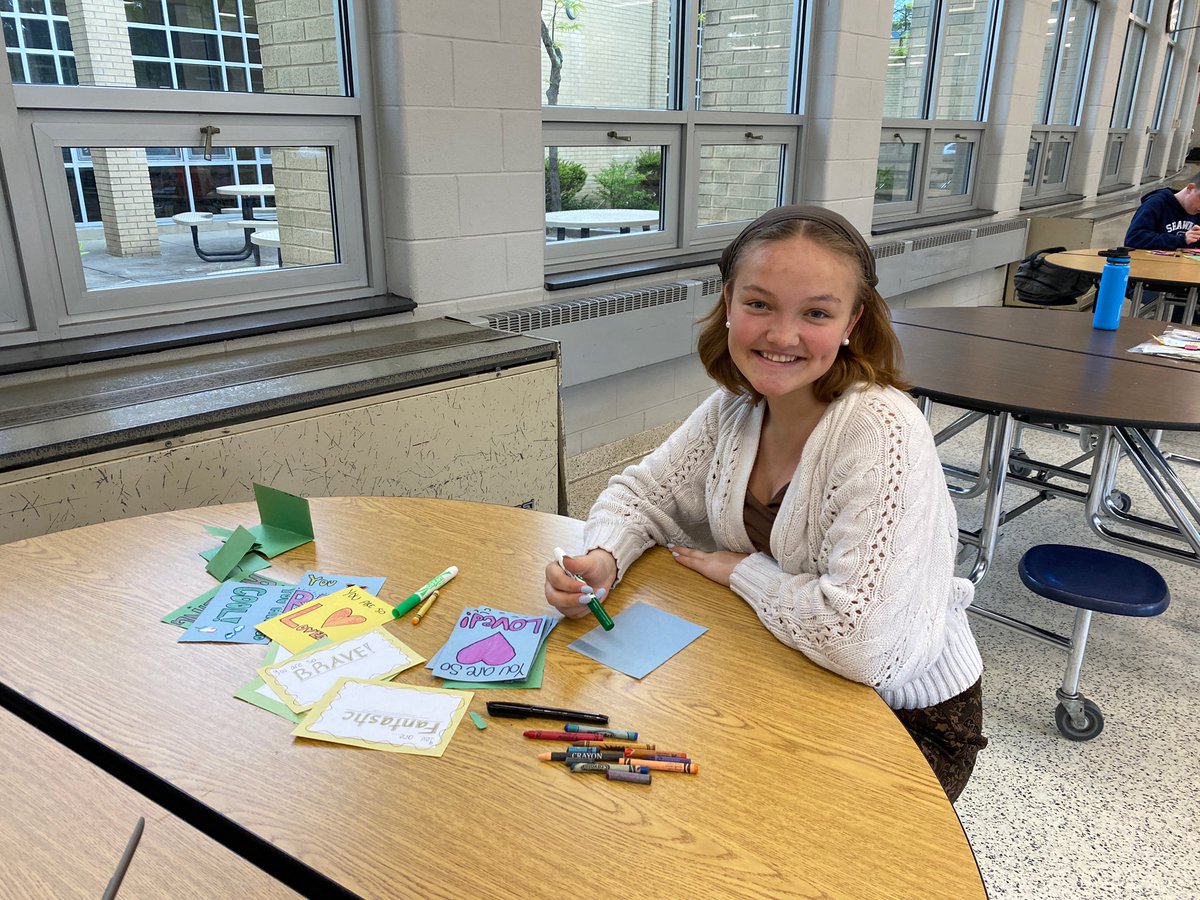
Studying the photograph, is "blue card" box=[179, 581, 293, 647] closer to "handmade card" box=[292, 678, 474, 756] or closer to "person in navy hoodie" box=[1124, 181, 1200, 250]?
"handmade card" box=[292, 678, 474, 756]

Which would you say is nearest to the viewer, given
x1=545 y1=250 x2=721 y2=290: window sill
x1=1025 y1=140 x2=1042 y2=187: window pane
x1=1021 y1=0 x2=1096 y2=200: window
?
x1=545 y1=250 x2=721 y2=290: window sill

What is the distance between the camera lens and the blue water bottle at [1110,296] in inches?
106

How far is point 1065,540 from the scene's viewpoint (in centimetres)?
311

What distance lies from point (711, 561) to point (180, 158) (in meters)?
1.86

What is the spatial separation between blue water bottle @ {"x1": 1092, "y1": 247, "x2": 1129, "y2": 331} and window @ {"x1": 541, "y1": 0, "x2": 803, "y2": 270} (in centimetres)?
158

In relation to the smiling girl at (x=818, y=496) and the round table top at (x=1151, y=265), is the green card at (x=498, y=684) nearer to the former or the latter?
the smiling girl at (x=818, y=496)

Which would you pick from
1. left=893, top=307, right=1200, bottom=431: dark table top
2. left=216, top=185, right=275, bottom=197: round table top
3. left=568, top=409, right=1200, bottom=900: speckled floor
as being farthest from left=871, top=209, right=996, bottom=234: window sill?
left=216, top=185, right=275, bottom=197: round table top

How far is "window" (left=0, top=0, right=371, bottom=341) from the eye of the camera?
6.49 ft

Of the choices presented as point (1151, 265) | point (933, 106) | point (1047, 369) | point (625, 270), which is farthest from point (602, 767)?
point (933, 106)

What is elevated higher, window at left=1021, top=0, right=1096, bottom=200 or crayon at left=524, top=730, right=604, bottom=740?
window at left=1021, top=0, right=1096, bottom=200

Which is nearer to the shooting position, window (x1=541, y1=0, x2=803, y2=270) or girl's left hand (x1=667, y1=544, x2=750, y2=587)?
girl's left hand (x1=667, y1=544, x2=750, y2=587)

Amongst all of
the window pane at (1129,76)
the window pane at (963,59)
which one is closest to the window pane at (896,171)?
the window pane at (963,59)

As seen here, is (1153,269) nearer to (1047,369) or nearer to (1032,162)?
(1047,369)

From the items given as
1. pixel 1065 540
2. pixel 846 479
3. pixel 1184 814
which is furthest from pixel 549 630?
pixel 1065 540
